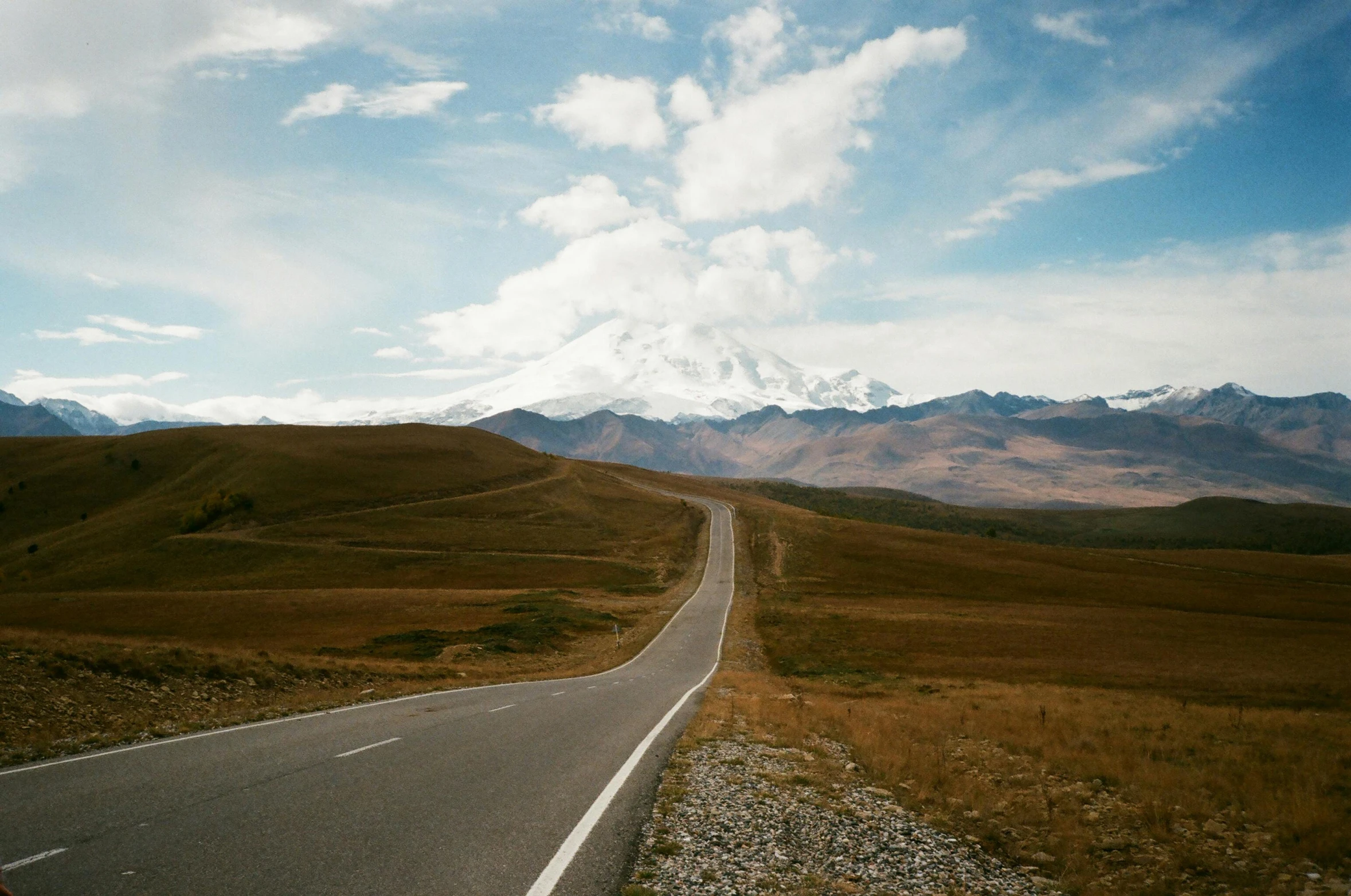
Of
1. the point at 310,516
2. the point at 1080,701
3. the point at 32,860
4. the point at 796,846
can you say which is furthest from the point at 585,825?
the point at 310,516

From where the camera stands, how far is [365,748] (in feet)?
47.3

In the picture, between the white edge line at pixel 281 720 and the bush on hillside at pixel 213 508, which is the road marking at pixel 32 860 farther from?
the bush on hillside at pixel 213 508

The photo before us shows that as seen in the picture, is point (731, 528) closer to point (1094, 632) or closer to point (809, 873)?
point (1094, 632)

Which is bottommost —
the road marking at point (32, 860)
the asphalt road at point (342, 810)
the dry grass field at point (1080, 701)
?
the dry grass field at point (1080, 701)

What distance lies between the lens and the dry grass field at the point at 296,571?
21.1 meters

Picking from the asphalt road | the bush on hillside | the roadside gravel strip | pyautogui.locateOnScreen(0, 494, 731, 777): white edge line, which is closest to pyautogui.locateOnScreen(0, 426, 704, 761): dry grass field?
the bush on hillside

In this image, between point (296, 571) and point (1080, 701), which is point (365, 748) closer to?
point (1080, 701)

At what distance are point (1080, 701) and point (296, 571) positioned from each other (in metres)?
84.8

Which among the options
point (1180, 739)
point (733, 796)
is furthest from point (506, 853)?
point (1180, 739)

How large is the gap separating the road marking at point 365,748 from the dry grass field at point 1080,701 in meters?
7.39

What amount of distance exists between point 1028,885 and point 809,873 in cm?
290

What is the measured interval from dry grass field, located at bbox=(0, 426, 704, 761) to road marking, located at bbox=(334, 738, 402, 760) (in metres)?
5.39

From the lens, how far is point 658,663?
4059 cm

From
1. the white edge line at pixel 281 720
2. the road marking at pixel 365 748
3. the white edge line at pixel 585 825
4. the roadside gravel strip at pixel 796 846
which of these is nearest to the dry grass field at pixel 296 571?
the white edge line at pixel 281 720
